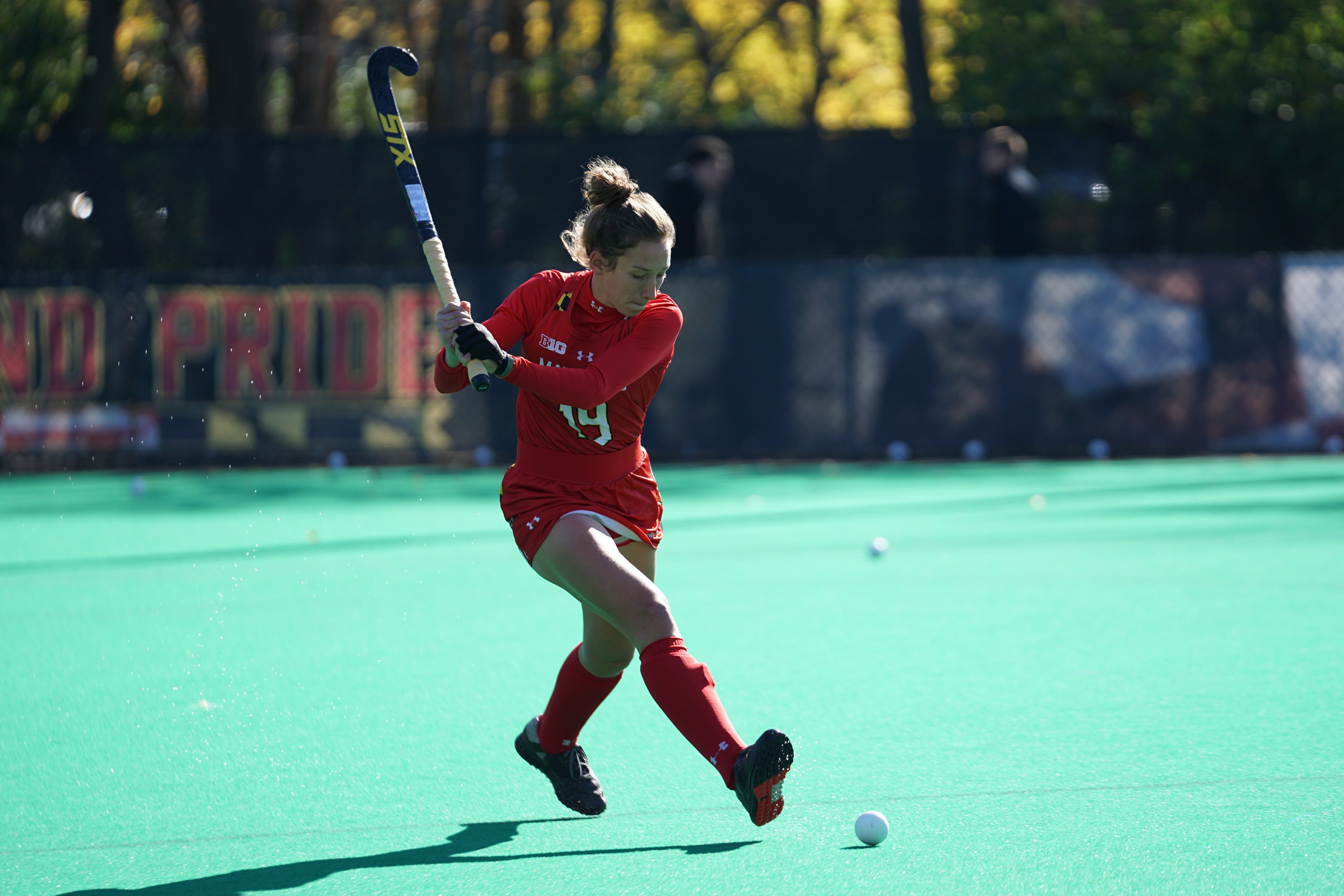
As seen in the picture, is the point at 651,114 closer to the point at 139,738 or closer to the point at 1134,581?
the point at 1134,581

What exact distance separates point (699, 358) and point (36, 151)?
6.26m

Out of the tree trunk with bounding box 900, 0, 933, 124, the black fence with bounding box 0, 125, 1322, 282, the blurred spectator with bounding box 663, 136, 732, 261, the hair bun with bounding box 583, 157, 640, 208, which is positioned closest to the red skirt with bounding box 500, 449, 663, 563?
the hair bun with bounding box 583, 157, 640, 208

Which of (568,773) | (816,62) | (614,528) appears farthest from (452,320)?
(816,62)

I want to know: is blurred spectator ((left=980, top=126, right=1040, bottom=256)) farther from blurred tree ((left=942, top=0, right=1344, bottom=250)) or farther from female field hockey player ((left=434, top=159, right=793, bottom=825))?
female field hockey player ((left=434, top=159, right=793, bottom=825))

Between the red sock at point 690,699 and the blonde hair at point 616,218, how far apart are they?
964mm

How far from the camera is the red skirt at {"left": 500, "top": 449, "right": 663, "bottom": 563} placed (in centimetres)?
414

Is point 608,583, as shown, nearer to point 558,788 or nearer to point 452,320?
point 558,788

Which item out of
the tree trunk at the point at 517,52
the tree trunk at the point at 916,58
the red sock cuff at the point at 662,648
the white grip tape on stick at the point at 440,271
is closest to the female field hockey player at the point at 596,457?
the red sock cuff at the point at 662,648

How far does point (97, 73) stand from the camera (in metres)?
20.0

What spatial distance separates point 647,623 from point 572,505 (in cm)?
37

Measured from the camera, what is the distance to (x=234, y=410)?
45.0 feet

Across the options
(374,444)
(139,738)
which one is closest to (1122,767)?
(139,738)

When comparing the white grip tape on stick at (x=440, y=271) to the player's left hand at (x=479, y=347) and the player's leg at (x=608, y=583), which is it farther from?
the player's leg at (x=608, y=583)

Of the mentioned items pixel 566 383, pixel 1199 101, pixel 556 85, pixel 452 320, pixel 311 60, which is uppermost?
pixel 311 60
